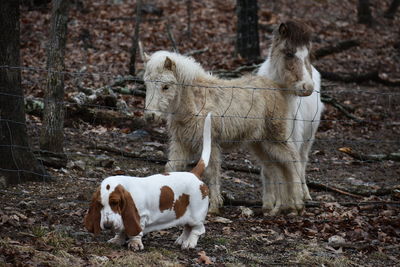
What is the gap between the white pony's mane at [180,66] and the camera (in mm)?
7090

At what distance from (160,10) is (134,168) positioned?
1227 cm

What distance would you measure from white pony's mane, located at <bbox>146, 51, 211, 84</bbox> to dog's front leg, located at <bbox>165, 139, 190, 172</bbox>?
755 mm

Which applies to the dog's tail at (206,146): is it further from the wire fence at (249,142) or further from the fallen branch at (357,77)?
the fallen branch at (357,77)

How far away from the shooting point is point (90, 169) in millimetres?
8461

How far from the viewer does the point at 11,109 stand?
7078 millimetres

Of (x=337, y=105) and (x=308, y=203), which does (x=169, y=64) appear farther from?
(x=337, y=105)

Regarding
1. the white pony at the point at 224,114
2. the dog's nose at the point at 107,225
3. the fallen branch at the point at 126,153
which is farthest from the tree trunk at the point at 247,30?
the dog's nose at the point at 107,225

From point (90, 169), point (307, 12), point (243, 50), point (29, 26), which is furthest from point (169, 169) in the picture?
point (307, 12)

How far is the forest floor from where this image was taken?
18.5 feet

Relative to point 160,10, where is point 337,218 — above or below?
below

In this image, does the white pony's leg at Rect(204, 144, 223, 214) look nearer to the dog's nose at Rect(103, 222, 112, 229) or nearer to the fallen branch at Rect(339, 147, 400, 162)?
the dog's nose at Rect(103, 222, 112, 229)

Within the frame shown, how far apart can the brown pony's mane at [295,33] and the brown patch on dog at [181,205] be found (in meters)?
3.31

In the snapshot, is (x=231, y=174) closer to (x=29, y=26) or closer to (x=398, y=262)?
(x=398, y=262)

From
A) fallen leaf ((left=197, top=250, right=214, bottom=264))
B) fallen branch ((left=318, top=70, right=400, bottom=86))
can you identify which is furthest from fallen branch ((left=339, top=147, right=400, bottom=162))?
fallen leaf ((left=197, top=250, right=214, bottom=264))
